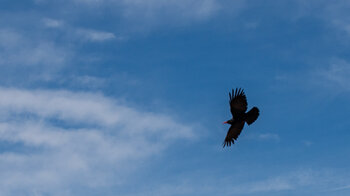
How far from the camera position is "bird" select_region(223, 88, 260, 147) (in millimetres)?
35125

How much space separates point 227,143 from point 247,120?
2.55 m

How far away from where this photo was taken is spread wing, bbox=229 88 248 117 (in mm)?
35000

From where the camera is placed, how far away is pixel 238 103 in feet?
116

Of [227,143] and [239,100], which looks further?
[227,143]

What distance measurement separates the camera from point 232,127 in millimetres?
37250

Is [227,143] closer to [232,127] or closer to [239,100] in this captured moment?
[232,127]

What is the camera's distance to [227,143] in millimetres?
37531

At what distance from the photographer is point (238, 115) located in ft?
119

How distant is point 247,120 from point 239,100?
1913mm

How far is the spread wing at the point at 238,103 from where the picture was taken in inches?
1378

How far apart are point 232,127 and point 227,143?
1.29 meters

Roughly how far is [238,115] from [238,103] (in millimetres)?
1153

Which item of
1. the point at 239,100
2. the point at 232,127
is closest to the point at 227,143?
the point at 232,127

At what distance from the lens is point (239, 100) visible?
116 feet
